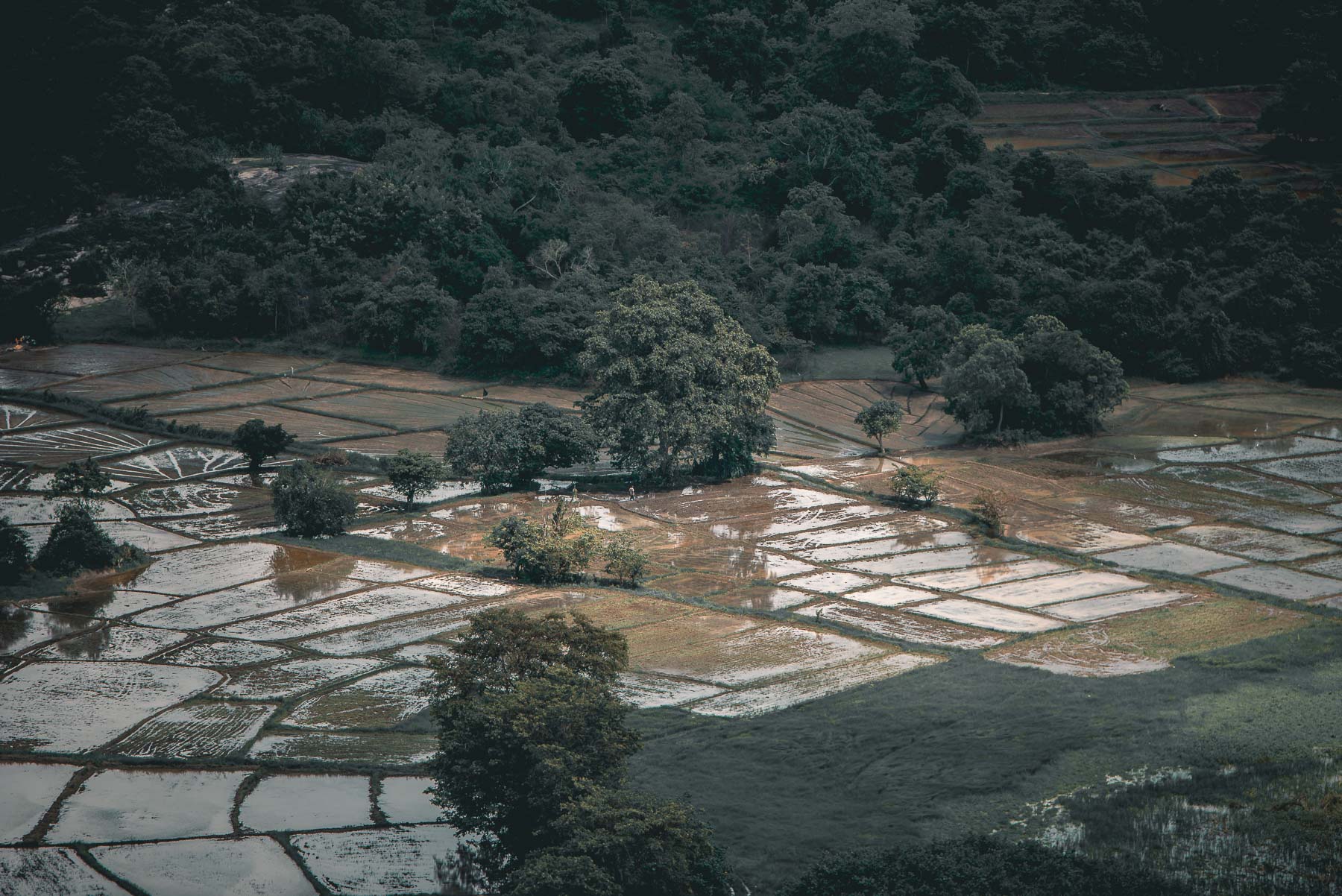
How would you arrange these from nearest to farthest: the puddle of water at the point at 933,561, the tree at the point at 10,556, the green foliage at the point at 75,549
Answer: the tree at the point at 10,556 < the green foliage at the point at 75,549 < the puddle of water at the point at 933,561

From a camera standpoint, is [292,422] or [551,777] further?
[292,422]

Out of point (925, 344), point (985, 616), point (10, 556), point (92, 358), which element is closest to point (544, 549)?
point (985, 616)

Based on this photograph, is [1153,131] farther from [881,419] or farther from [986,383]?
[881,419]

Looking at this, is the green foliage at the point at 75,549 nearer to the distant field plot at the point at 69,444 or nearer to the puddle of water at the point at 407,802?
the distant field plot at the point at 69,444

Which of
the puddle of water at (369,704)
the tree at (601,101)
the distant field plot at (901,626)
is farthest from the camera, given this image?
the tree at (601,101)

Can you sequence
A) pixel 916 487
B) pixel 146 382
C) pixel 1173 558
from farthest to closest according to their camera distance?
pixel 146 382 → pixel 916 487 → pixel 1173 558

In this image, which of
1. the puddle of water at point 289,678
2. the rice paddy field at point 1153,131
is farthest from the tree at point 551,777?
the rice paddy field at point 1153,131
